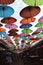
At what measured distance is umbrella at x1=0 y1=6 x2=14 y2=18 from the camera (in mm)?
1359

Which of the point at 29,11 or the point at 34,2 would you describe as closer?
the point at 34,2

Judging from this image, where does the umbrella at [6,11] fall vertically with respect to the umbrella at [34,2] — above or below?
below

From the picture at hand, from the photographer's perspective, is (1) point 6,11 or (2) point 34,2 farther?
(1) point 6,11

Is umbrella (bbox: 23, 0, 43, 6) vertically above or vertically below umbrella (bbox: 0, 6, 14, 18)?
above

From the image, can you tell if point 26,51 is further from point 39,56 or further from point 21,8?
point 21,8

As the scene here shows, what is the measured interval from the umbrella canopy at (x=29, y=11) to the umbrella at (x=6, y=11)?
99 millimetres

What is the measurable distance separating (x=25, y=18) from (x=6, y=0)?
0.41 m

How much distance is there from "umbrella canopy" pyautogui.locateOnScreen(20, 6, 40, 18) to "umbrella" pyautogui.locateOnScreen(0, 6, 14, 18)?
99mm

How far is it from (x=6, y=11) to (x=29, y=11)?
20 centimetres

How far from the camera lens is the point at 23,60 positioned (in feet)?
14.7

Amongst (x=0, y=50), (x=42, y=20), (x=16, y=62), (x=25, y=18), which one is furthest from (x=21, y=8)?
(x=16, y=62)

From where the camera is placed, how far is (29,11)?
1455 millimetres

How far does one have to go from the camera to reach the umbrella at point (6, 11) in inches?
53.5

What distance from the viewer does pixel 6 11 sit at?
144 centimetres
